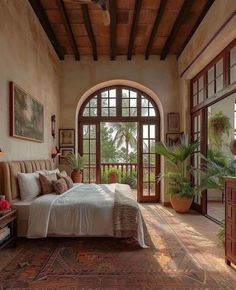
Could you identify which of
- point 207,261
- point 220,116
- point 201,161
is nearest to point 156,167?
point 201,161

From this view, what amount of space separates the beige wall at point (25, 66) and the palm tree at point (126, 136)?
560 cm

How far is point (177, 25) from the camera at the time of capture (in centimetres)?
539

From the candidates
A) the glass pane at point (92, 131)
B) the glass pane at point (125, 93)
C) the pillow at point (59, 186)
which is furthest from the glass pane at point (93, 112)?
the pillow at point (59, 186)

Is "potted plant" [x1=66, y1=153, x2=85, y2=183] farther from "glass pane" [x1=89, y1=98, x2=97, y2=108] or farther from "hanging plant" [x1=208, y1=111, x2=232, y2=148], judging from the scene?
"hanging plant" [x1=208, y1=111, x2=232, y2=148]

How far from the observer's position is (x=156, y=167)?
7289mm

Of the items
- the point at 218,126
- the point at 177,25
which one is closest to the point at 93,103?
the point at 177,25

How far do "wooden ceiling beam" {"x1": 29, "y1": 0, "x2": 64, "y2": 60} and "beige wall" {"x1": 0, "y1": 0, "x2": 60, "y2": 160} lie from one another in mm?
83

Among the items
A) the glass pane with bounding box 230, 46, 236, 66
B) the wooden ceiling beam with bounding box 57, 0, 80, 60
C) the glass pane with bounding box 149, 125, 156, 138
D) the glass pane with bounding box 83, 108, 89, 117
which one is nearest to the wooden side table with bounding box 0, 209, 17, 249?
the wooden ceiling beam with bounding box 57, 0, 80, 60

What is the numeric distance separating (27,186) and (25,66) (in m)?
1.97

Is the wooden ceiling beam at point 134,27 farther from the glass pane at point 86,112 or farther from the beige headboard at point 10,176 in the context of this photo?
the beige headboard at point 10,176

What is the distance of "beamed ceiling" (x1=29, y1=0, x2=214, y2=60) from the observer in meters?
4.79

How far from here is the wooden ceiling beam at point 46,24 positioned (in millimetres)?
4770

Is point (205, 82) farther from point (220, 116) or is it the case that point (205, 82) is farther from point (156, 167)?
point (156, 167)

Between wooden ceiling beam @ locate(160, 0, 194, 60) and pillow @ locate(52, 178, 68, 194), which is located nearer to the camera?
pillow @ locate(52, 178, 68, 194)
